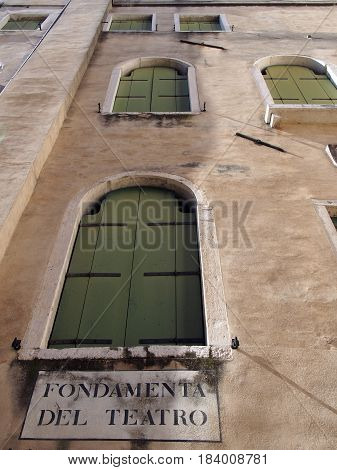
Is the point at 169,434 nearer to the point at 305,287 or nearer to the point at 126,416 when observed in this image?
the point at 126,416

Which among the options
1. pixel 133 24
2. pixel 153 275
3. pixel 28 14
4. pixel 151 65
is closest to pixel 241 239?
pixel 153 275

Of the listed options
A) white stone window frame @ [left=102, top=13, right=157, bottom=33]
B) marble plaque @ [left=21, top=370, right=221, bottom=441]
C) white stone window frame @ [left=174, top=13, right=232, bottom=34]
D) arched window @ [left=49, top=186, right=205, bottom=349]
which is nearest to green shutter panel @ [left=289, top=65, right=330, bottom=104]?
white stone window frame @ [left=174, top=13, right=232, bottom=34]

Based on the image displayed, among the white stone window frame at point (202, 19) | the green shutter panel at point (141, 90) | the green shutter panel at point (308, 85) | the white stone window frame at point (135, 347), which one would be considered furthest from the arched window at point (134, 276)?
the white stone window frame at point (202, 19)

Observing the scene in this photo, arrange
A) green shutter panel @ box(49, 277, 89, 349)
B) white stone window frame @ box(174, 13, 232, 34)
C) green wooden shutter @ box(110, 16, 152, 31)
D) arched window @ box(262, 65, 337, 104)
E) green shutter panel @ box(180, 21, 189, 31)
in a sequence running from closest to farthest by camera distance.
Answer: green shutter panel @ box(49, 277, 89, 349), arched window @ box(262, 65, 337, 104), white stone window frame @ box(174, 13, 232, 34), green shutter panel @ box(180, 21, 189, 31), green wooden shutter @ box(110, 16, 152, 31)

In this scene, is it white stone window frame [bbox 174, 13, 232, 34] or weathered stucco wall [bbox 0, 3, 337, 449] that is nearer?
weathered stucco wall [bbox 0, 3, 337, 449]

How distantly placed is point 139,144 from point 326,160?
5.34 metres

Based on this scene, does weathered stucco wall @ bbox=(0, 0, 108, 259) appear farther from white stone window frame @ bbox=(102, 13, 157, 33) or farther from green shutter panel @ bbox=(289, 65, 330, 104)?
green shutter panel @ bbox=(289, 65, 330, 104)

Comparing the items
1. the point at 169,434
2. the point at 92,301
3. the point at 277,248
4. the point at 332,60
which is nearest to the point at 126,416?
the point at 169,434

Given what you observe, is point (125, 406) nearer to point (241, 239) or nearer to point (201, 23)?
point (241, 239)

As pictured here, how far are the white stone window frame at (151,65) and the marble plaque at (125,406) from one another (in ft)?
29.1

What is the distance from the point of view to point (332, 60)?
51.6ft

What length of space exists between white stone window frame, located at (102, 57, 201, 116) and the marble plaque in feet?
29.1

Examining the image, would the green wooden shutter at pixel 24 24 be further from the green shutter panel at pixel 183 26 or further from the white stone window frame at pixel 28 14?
the green shutter panel at pixel 183 26

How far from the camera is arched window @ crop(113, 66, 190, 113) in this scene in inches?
526
